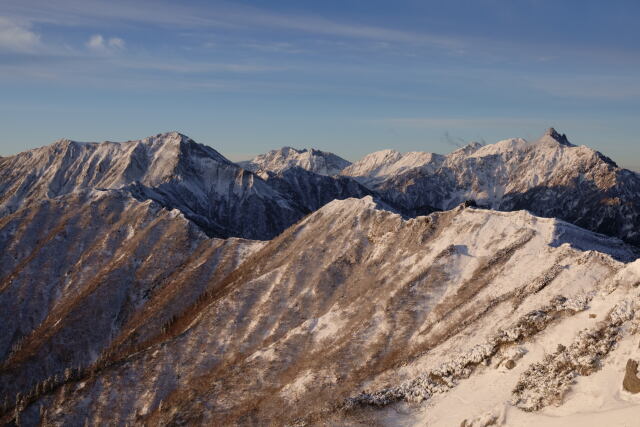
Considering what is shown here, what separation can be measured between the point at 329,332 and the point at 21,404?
59.0 m

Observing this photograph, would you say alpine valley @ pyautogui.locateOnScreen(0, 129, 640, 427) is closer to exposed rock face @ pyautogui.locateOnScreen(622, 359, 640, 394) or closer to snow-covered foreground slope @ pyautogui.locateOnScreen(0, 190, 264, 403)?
exposed rock face @ pyautogui.locateOnScreen(622, 359, 640, 394)

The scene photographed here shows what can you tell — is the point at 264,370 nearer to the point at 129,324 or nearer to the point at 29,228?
the point at 129,324

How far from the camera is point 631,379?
48.7 metres

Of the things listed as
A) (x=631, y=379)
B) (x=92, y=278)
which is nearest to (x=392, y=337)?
(x=631, y=379)

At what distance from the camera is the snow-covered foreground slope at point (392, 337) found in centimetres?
5953

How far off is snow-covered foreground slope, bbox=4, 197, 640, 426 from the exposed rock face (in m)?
0.89

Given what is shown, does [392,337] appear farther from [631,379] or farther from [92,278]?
[92,278]

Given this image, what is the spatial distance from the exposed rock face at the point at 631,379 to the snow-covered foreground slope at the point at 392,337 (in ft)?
2.93

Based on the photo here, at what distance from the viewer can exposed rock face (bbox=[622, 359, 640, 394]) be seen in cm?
4775

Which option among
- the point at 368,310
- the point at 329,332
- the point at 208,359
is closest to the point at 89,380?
the point at 208,359

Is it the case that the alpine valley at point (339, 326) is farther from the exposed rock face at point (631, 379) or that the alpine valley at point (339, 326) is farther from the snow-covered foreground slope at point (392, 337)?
the snow-covered foreground slope at point (392, 337)

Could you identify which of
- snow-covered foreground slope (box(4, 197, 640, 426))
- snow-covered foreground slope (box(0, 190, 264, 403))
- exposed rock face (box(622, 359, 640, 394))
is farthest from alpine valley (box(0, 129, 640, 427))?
snow-covered foreground slope (box(0, 190, 264, 403))

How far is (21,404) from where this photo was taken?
10106 cm

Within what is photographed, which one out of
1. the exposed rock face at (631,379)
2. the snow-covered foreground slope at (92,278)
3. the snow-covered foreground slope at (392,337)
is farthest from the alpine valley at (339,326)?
the snow-covered foreground slope at (92,278)
